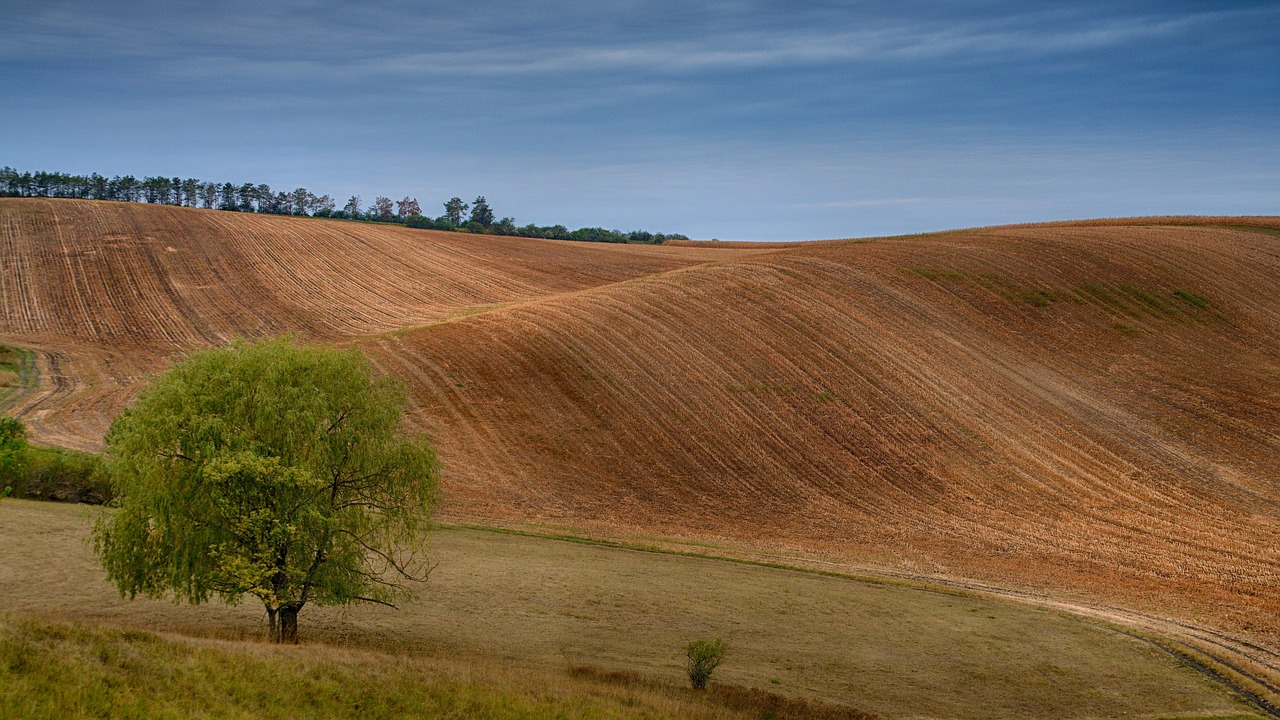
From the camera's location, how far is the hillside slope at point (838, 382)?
1777 inches

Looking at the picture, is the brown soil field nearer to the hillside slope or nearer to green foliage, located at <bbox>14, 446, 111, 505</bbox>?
the hillside slope

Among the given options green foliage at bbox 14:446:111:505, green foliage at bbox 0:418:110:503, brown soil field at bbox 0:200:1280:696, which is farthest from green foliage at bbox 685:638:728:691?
green foliage at bbox 14:446:111:505

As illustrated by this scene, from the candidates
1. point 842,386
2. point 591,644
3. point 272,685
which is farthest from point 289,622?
point 842,386

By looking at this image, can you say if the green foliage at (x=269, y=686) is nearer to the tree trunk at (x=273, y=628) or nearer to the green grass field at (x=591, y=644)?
the green grass field at (x=591, y=644)

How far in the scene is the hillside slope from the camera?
45125mm

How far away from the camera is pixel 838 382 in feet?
197

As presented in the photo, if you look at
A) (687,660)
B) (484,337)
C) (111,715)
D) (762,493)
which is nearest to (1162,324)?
(762,493)

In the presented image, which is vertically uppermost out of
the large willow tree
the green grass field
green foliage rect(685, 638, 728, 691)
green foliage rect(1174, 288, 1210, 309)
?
green foliage rect(1174, 288, 1210, 309)

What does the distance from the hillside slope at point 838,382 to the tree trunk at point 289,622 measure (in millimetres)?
17915

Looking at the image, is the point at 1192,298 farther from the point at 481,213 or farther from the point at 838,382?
the point at 481,213

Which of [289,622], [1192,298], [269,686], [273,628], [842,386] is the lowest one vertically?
[273,628]

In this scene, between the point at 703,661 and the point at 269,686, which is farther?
the point at 703,661

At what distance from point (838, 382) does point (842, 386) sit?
1.89ft

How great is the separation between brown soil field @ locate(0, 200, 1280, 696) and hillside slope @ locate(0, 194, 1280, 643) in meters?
0.22
